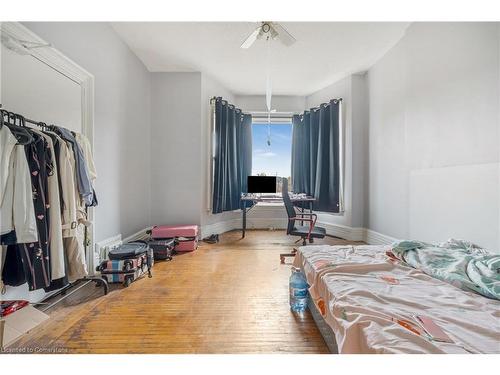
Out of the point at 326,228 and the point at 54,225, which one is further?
the point at 326,228

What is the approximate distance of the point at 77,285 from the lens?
2.07 meters

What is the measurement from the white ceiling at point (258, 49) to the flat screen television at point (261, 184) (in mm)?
1718

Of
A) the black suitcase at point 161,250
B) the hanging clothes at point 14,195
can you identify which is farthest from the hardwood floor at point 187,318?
the hanging clothes at point 14,195

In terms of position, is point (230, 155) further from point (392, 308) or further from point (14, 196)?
point (392, 308)

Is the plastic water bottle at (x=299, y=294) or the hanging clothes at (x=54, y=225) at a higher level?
the hanging clothes at (x=54, y=225)

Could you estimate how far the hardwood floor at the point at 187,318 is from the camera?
1.33m

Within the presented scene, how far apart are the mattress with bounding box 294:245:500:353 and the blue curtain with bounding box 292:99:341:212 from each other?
8.56 feet

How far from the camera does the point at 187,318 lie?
1594 mm

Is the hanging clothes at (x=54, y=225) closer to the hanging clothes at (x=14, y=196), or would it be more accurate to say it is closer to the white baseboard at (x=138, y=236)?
the hanging clothes at (x=14, y=196)

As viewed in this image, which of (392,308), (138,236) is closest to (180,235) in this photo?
(138,236)

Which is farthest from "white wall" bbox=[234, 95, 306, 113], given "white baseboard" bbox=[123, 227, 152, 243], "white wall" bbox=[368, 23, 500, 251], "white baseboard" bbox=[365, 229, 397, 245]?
"white baseboard" bbox=[123, 227, 152, 243]

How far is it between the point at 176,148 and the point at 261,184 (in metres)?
1.70
